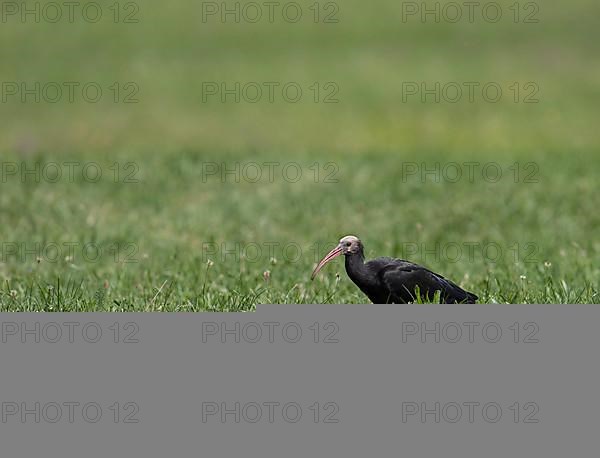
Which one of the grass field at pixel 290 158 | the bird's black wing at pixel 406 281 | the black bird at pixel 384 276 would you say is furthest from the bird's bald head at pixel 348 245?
the grass field at pixel 290 158

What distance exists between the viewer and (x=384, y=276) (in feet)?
25.8

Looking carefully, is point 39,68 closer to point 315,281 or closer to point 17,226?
point 17,226

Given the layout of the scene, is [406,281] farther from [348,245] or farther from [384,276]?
[348,245]

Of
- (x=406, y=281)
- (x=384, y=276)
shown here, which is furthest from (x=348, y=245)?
(x=406, y=281)

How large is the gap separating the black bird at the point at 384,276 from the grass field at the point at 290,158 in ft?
2.74

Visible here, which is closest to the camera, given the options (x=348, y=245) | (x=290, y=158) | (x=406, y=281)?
(x=348, y=245)

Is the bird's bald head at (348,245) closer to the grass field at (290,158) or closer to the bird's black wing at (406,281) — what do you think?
the bird's black wing at (406,281)

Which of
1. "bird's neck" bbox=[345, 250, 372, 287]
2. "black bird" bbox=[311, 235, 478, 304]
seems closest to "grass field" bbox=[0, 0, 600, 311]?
"black bird" bbox=[311, 235, 478, 304]

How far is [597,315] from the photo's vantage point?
7156 millimetres

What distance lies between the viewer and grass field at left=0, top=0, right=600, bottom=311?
35.3 feet

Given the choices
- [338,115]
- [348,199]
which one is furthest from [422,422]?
[338,115]

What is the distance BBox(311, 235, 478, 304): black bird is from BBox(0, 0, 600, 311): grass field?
0.83 meters

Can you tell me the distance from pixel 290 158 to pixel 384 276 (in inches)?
480

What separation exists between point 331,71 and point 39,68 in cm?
642
